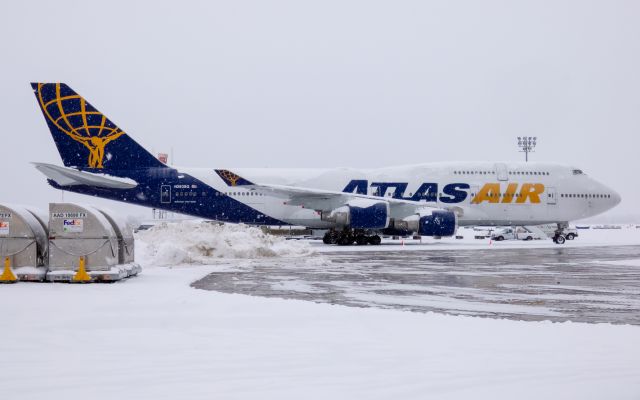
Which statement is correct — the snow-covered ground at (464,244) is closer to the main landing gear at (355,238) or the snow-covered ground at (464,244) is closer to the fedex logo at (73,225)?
the main landing gear at (355,238)

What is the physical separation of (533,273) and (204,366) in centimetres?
1194

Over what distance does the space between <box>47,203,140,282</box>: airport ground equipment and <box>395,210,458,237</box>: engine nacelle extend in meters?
→ 19.8

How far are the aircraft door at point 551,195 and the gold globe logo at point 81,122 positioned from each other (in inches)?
895

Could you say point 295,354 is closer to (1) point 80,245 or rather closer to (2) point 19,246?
(1) point 80,245

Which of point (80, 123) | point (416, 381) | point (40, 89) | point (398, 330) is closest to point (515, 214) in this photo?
point (80, 123)

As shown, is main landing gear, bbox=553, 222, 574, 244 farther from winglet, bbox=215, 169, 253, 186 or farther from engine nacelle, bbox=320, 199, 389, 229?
winglet, bbox=215, 169, 253, 186

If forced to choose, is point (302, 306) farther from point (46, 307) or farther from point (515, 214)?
point (515, 214)

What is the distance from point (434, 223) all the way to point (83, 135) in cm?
1790

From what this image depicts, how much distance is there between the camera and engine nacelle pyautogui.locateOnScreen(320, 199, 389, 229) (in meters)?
31.2

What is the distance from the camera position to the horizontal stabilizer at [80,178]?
1191 inches

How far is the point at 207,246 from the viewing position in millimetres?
20922

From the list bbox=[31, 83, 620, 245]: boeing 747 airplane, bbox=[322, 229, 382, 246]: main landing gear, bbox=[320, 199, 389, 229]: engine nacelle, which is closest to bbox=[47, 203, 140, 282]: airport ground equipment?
bbox=[31, 83, 620, 245]: boeing 747 airplane

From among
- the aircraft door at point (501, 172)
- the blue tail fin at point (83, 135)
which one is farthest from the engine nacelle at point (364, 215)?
the blue tail fin at point (83, 135)

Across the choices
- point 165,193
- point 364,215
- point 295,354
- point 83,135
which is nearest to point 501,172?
Answer: point 364,215
